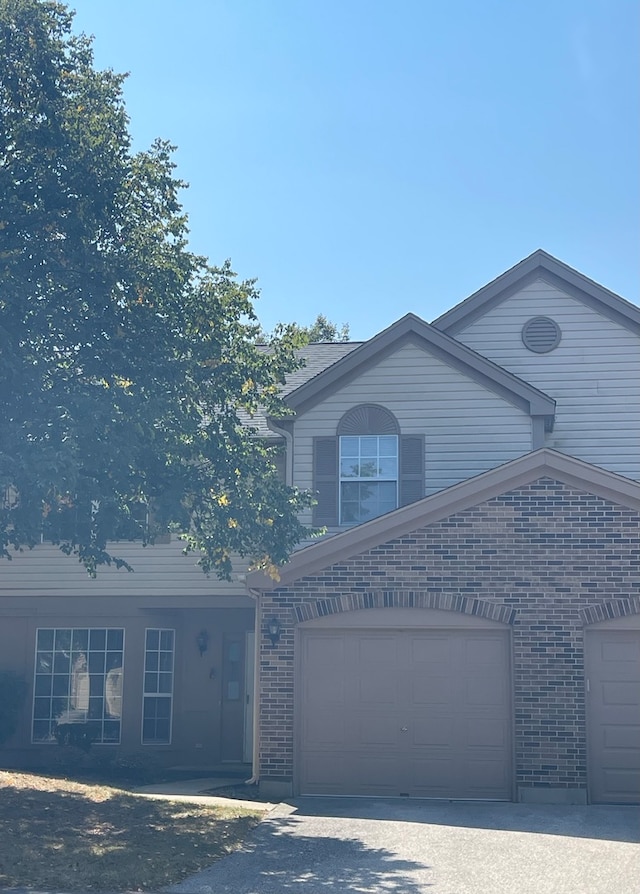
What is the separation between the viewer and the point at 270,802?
14.3 m

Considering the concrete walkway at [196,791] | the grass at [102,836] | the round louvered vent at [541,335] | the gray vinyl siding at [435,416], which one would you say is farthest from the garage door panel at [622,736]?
the round louvered vent at [541,335]

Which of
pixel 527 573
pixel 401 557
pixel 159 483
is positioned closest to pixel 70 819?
pixel 159 483

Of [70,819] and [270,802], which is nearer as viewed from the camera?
[70,819]

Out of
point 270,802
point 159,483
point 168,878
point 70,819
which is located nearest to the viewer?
point 168,878

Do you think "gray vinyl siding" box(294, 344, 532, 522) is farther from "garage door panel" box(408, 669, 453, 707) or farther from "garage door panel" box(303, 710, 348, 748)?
"garage door panel" box(303, 710, 348, 748)

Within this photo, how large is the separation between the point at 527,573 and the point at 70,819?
6.72m

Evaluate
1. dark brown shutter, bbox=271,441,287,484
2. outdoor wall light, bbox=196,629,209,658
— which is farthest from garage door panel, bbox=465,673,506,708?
outdoor wall light, bbox=196,629,209,658

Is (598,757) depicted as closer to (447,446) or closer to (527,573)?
(527,573)

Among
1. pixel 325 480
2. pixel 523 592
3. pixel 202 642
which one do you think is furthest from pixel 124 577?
pixel 523 592

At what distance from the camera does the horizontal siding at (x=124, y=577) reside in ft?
61.4

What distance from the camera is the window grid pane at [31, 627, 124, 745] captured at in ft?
63.4

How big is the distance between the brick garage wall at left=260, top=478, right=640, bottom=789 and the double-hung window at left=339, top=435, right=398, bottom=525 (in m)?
2.90

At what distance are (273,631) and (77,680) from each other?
20.8ft

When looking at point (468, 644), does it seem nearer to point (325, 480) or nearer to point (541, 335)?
point (325, 480)
